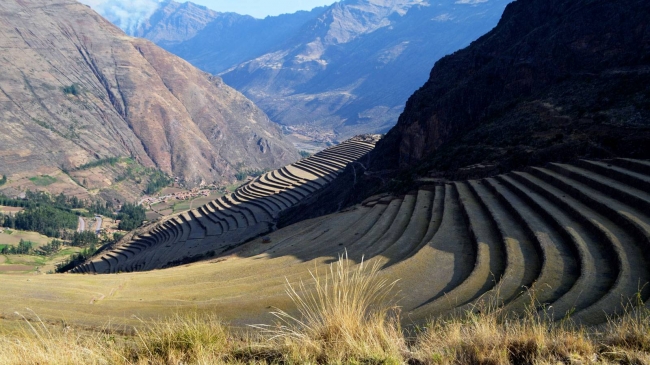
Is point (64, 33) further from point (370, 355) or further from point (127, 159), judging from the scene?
point (370, 355)

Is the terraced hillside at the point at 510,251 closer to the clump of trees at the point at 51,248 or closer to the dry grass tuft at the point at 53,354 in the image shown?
the dry grass tuft at the point at 53,354

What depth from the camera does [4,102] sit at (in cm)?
8525

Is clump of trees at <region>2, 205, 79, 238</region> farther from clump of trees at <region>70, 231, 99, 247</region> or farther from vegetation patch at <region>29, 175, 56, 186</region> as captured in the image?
vegetation patch at <region>29, 175, 56, 186</region>

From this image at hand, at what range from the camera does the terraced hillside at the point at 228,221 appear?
32100mm

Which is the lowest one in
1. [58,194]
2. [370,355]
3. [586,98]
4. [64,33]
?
[370,355]

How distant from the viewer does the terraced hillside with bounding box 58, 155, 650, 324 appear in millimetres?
5641

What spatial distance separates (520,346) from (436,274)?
4177 mm

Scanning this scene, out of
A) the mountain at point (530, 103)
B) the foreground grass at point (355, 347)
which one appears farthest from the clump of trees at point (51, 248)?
the foreground grass at point (355, 347)

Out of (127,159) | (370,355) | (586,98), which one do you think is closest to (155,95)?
(127,159)

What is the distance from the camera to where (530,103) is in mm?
19875

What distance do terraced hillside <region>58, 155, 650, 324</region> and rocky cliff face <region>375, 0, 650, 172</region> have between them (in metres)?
3.37

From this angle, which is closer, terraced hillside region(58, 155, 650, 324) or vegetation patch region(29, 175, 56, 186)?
terraced hillside region(58, 155, 650, 324)

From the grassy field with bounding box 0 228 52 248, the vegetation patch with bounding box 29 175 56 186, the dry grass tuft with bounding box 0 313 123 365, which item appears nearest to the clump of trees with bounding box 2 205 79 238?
the grassy field with bounding box 0 228 52 248

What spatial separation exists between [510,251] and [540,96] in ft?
51.0
